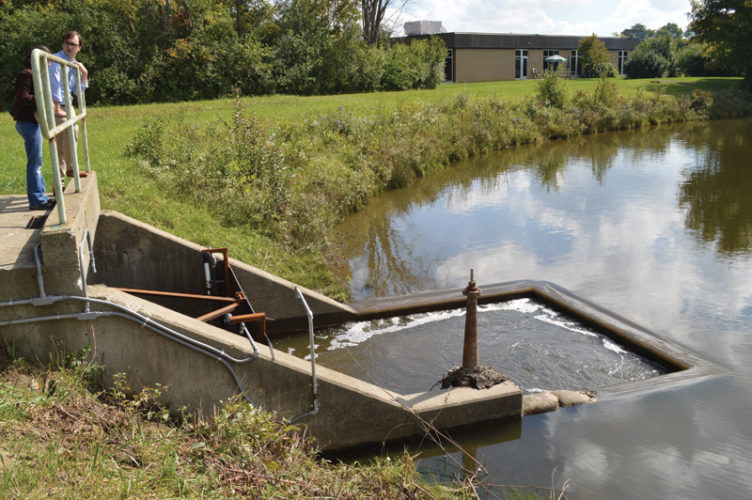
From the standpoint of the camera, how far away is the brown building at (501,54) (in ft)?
172


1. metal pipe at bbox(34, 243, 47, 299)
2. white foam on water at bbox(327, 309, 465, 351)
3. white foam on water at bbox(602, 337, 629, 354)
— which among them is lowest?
white foam on water at bbox(602, 337, 629, 354)

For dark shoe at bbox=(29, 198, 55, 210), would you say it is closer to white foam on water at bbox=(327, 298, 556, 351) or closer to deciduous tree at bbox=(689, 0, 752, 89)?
white foam on water at bbox=(327, 298, 556, 351)

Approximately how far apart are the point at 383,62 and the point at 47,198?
104 feet

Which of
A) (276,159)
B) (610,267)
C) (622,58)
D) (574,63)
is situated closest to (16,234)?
(276,159)

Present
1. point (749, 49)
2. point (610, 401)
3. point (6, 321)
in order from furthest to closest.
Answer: point (749, 49) → point (610, 401) → point (6, 321)

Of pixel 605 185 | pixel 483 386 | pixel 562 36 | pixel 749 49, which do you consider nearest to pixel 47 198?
pixel 483 386

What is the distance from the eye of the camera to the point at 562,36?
6022cm

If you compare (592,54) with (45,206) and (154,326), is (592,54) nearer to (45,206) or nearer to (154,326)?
(45,206)

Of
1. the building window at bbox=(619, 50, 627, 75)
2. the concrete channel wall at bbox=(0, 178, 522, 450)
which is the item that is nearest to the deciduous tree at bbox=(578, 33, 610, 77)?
the building window at bbox=(619, 50, 627, 75)

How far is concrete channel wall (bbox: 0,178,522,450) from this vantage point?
210 inches

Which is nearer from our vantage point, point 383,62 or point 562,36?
point 383,62

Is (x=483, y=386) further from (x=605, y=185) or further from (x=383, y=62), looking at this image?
(x=383, y=62)

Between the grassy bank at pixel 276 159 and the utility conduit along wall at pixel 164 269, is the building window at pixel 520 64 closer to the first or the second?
the grassy bank at pixel 276 159

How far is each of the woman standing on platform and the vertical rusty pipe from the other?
4.86 metres
